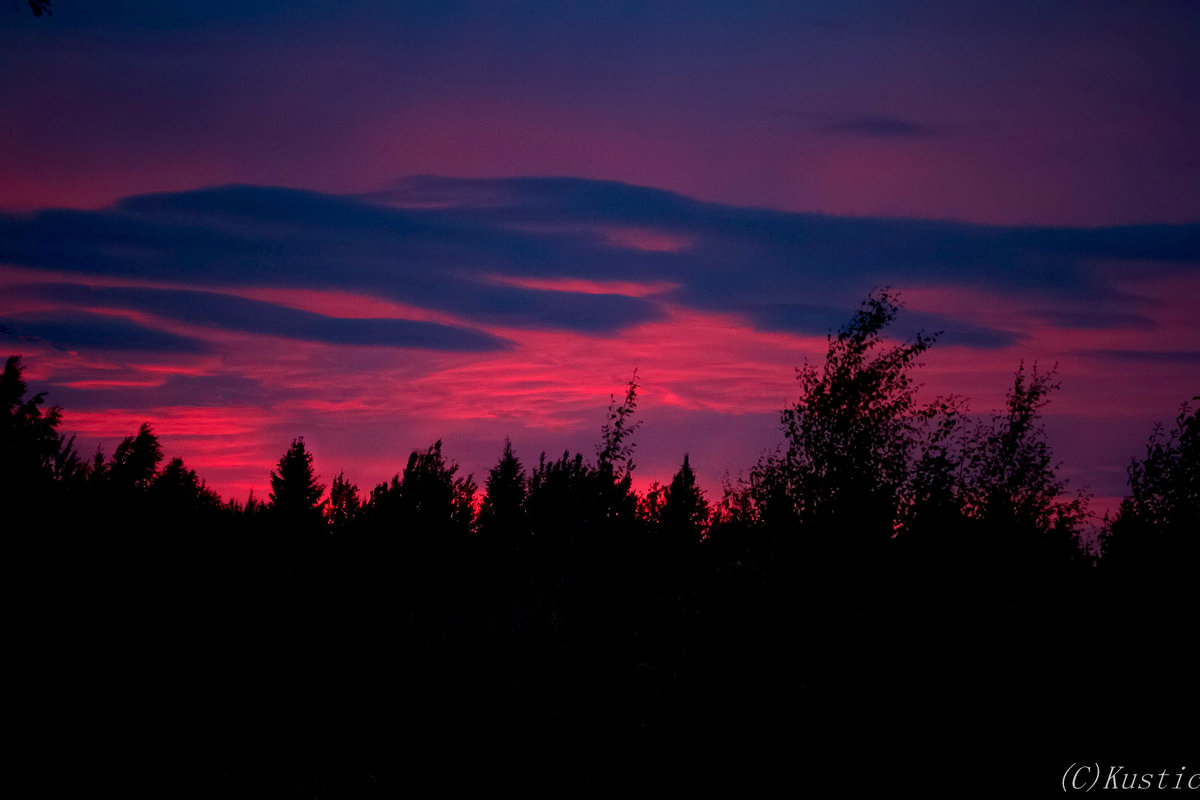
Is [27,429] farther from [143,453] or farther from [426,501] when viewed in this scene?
[143,453]

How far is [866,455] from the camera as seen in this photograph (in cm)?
3328

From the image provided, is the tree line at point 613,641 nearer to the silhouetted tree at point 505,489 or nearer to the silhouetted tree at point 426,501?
the silhouetted tree at point 426,501

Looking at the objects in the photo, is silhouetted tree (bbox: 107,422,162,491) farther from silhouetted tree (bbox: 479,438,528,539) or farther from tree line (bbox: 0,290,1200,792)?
tree line (bbox: 0,290,1200,792)

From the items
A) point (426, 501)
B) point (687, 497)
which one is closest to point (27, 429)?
point (426, 501)

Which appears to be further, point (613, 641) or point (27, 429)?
point (27, 429)

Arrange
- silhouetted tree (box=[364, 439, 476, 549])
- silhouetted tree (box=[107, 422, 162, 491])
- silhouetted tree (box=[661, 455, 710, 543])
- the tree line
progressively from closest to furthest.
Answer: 1. the tree line
2. silhouetted tree (box=[364, 439, 476, 549])
3. silhouetted tree (box=[661, 455, 710, 543])
4. silhouetted tree (box=[107, 422, 162, 491])

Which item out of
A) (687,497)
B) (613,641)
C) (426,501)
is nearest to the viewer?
(613,641)

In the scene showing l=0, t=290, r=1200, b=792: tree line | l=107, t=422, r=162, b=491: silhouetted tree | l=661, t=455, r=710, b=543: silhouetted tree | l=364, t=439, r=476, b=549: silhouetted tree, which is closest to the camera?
l=0, t=290, r=1200, b=792: tree line

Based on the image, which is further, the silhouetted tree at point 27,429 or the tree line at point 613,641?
the silhouetted tree at point 27,429

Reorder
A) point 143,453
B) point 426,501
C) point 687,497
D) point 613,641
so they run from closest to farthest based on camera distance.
Answer: point 613,641, point 426,501, point 687,497, point 143,453

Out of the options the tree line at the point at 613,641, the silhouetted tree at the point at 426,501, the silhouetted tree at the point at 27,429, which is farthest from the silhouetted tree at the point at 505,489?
the tree line at the point at 613,641

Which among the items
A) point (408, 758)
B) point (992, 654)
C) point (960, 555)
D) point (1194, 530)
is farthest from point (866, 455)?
point (408, 758)

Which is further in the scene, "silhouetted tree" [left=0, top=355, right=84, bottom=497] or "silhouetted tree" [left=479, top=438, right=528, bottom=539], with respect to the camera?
"silhouetted tree" [left=479, top=438, right=528, bottom=539]

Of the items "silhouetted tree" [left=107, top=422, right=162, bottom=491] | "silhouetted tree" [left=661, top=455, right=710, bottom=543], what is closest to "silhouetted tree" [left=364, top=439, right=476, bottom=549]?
"silhouetted tree" [left=661, top=455, right=710, bottom=543]
